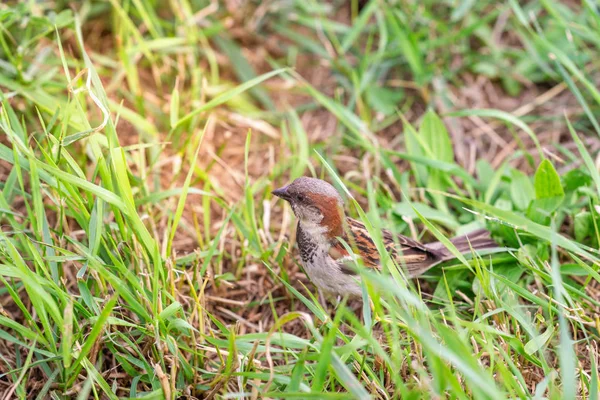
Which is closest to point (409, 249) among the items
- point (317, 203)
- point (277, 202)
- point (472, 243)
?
point (472, 243)

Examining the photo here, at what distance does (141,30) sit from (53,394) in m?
3.13

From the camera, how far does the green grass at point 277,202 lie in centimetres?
298

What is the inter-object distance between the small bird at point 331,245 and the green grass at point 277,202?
132 mm

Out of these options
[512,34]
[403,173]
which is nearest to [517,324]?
[403,173]

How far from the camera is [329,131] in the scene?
5.07m

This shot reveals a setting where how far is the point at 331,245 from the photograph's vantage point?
3.64m

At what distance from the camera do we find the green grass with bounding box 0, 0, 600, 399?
9.77ft

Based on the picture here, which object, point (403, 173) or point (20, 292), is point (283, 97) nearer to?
point (403, 173)

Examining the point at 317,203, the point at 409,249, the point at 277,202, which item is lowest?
the point at 277,202

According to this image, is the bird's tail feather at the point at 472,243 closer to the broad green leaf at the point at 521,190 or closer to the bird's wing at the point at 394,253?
the bird's wing at the point at 394,253

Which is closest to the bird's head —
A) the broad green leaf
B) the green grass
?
the green grass

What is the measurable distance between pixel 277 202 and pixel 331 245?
95cm

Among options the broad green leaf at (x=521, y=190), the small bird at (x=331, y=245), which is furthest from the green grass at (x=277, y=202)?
the small bird at (x=331, y=245)

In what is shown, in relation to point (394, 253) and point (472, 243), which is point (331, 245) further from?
point (472, 243)
